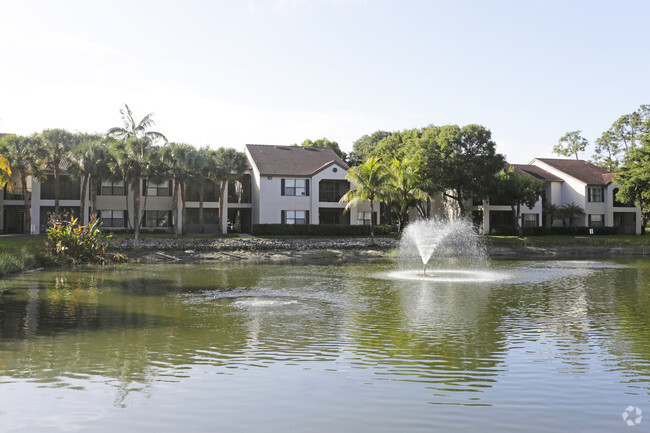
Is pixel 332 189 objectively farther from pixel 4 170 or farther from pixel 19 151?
pixel 4 170

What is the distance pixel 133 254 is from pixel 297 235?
16.7 meters

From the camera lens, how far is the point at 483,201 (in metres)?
62.1

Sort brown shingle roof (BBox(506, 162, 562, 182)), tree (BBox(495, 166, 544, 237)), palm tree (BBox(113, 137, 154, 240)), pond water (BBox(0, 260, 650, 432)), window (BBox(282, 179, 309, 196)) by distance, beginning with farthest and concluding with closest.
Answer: brown shingle roof (BBox(506, 162, 562, 182))
tree (BBox(495, 166, 544, 237))
window (BBox(282, 179, 309, 196))
palm tree (BBox(113, 137, 154, 240))
pond water (BBox(0, 260, 650, 432))

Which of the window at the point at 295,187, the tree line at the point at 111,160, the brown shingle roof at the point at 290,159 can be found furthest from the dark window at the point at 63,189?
the window at the point at 295,187

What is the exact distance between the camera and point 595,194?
65.6 metres

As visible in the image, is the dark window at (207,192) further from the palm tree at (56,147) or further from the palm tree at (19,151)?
the palm tree at (19,151)

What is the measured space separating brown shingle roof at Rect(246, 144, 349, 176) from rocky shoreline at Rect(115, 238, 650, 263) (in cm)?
919

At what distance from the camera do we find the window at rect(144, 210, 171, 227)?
5644cm

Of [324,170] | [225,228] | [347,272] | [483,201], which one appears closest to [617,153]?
[483,201]

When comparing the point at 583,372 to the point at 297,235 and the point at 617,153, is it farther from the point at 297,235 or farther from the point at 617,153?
the point at 617,153

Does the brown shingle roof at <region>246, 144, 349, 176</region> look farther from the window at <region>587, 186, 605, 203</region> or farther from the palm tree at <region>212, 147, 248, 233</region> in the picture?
the window at <region>587, 186, 605, 203</region>

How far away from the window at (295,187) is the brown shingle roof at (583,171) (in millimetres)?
31517

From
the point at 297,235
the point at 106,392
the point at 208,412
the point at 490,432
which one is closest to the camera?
the point at 490,432

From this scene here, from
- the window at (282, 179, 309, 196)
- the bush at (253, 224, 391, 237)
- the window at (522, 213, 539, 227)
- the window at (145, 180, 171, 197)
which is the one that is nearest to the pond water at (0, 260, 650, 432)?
the bush at (253, 224, 391, 237)
